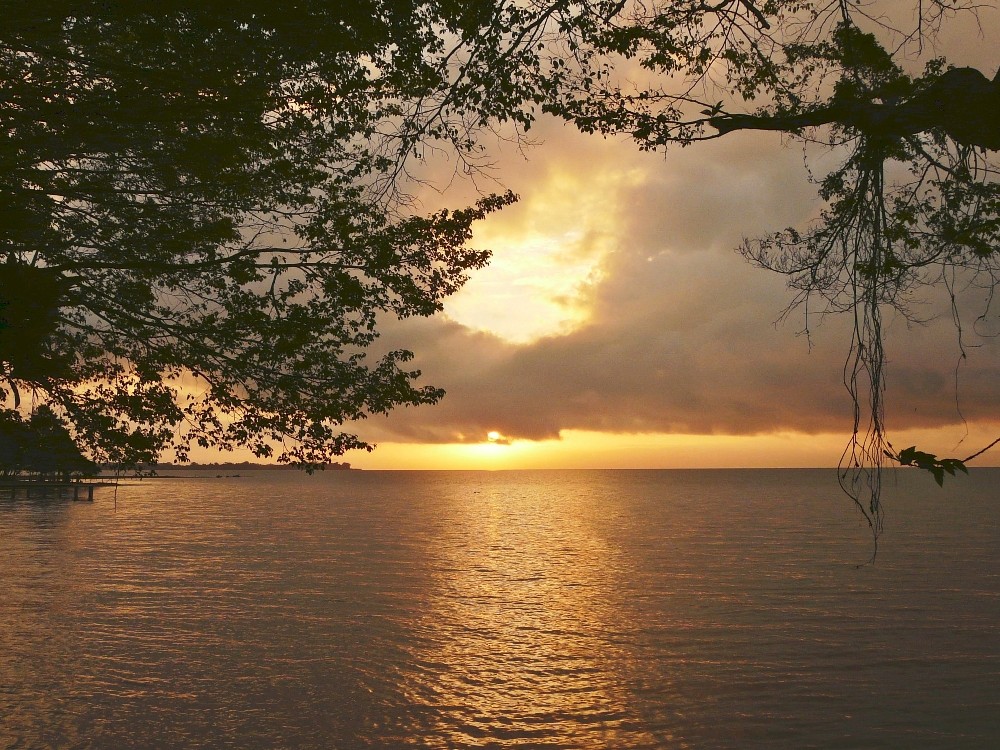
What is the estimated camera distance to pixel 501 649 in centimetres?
2245

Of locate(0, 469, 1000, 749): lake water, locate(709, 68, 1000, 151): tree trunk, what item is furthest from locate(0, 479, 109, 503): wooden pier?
locate(709, 68, 1000, 151): tree trunk

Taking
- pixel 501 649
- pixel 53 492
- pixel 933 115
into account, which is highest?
pixel 933 115

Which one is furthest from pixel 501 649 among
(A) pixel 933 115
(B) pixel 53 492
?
(B) pixel 53 492

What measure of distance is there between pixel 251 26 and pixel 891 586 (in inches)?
1342

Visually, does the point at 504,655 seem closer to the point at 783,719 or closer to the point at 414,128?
the point at 783,719

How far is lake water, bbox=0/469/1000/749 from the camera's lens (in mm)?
14930

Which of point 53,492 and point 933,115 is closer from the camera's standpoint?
point 933,115

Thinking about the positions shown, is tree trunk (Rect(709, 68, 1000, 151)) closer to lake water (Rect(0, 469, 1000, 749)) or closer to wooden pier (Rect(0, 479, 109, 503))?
lake water (Rect(0, 469, 1000, 749))

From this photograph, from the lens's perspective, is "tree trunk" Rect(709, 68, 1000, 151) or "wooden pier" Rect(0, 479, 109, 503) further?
"wooden pier" Rect(0, 479, 109, 503)

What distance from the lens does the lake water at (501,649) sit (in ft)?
49.0

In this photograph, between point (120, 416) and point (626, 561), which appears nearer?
point (120, 416)

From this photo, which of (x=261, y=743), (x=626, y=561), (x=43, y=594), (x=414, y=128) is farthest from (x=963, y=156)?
(x=626, y=561)

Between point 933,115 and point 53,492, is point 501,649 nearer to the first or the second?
point 933,115

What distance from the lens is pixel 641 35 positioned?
8.20 m
